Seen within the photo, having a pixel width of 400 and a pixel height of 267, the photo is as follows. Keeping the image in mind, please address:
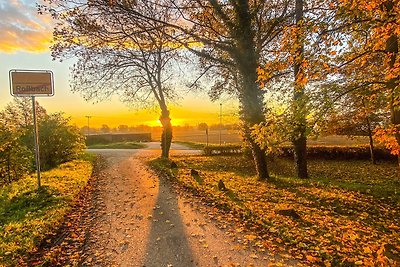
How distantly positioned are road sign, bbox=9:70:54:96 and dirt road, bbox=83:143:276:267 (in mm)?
3535

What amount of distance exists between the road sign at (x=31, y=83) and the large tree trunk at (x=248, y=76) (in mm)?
6192

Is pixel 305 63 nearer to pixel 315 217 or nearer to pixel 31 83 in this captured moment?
pixel 315 217

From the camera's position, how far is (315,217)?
6.18 metres

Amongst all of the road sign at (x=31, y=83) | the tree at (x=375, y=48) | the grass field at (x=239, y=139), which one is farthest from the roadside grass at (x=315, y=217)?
the road sign at (x=31, y=83)

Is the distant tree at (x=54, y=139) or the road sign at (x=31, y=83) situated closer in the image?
the road sign at (x=31, y=83)

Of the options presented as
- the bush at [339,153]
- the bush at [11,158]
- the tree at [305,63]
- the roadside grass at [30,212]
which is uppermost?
the tree at [305,63]

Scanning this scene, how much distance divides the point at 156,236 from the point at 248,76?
23.0 feet

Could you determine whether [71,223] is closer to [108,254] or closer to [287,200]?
[108,254]

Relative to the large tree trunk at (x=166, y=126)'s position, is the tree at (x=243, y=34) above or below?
above

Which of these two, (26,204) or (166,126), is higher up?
(166,126)

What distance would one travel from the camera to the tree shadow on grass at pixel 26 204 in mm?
6562

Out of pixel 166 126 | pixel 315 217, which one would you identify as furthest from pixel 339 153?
pixel 315 217

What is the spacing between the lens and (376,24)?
18.9ft

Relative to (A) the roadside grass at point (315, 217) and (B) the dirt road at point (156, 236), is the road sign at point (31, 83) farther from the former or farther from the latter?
(A) the roadside grass at point (315, 217)
